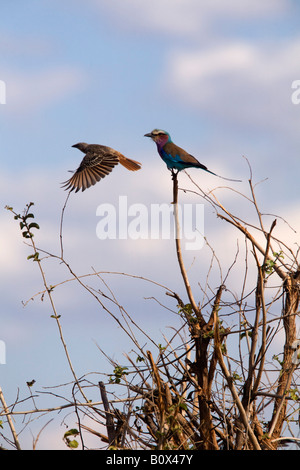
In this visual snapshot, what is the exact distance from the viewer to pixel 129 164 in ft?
29.8

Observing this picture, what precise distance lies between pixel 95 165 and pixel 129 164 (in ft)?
2.22

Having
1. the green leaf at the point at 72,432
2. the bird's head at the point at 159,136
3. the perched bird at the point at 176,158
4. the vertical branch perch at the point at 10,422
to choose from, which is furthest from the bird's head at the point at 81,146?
the green leaf at the point at 72,432

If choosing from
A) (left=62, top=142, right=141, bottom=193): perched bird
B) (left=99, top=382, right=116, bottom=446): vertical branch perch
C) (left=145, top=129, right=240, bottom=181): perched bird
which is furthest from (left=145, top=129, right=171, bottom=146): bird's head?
(left=99, top=382, right=116, bottom=446): vertical branch perch

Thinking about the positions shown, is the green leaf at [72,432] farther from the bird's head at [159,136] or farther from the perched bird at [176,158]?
the bird's head at [159,136]

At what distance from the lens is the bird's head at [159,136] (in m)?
7.09

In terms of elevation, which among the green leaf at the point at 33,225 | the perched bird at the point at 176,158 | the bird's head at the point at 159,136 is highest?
the bird's head at the point at 159,136

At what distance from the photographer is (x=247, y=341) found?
178 inches

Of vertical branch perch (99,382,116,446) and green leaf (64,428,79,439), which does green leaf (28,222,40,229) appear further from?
green leaf (64,428,79,439)
